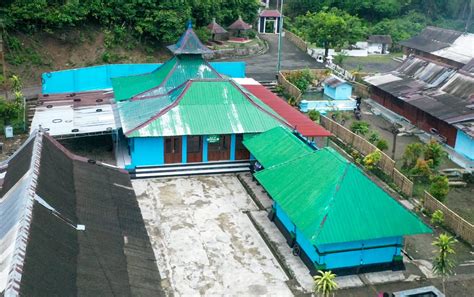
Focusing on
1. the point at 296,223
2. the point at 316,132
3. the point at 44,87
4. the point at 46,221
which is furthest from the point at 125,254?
the point at 44,87

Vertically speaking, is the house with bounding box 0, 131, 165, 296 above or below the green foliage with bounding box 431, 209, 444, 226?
above

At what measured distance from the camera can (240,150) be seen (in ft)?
97.0

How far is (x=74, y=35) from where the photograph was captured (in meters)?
47.3

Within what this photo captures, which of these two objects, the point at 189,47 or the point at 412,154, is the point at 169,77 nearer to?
the point at 189,47

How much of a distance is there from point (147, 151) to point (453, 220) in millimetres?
15450

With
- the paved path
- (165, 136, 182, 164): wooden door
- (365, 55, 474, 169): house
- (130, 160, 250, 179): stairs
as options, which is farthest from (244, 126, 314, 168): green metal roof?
the paved path

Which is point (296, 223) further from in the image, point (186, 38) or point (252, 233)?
point (186, 38)

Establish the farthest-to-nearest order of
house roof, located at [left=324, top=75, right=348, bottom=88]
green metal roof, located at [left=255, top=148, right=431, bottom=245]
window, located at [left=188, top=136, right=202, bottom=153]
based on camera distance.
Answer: house roof, located at [left=324, top=75, right=348, bottom=88] → window, located at [left=188, top=136, right=202, bottom=153] → green metal roof, located at [left=255, top=148, right=431, bottom=245]

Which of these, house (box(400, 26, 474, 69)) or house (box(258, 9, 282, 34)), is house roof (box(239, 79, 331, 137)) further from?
house (box(258, 9, 282, 34))

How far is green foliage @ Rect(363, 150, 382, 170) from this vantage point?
29.8m

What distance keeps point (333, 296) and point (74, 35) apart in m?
36.9

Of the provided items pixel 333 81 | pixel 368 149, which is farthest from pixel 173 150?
pixel 333 81

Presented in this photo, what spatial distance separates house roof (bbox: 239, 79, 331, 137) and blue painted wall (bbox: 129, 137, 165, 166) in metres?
7.62

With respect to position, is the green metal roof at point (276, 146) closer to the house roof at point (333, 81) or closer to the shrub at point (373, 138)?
the shrub at point (373, 138)
